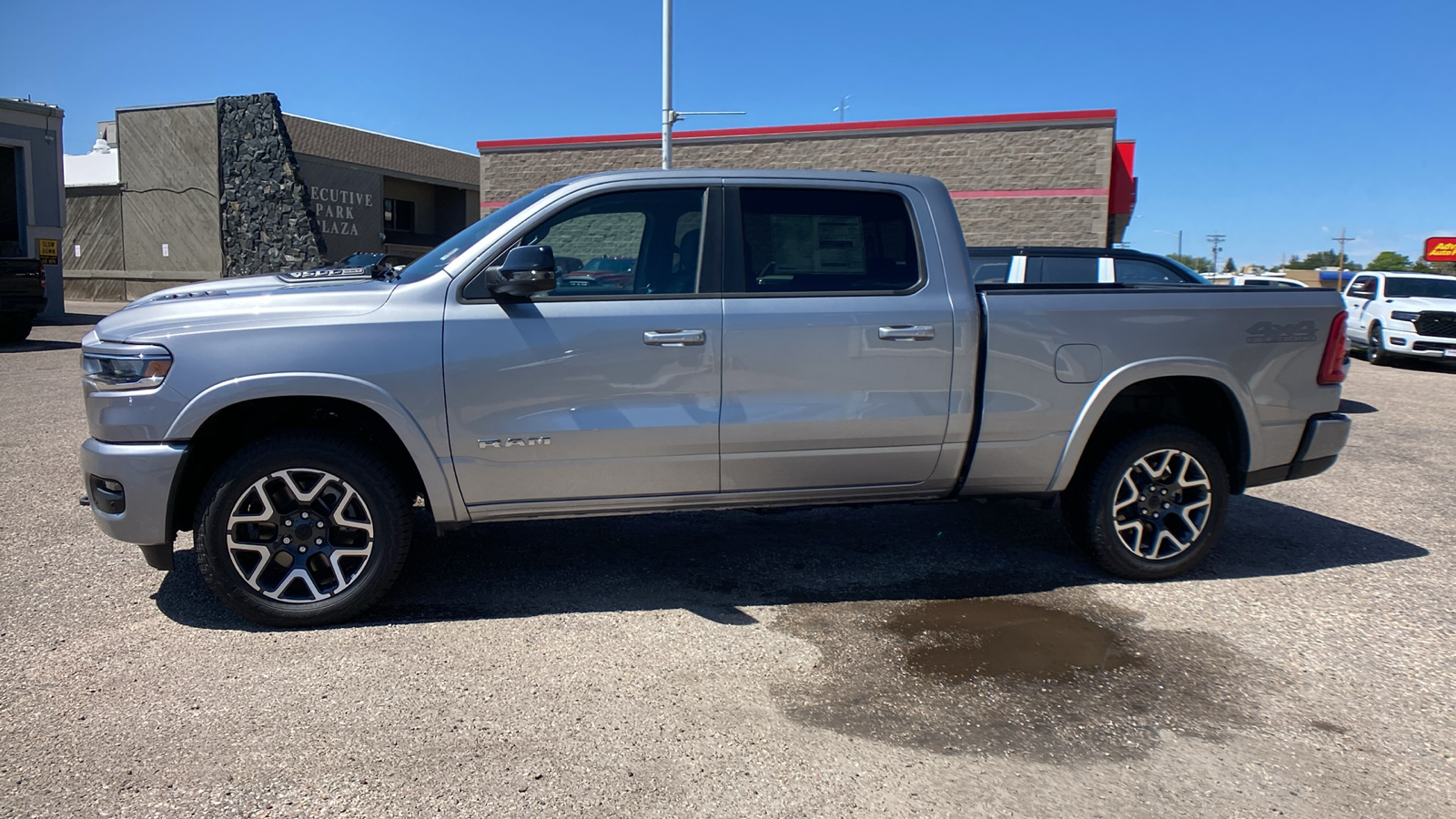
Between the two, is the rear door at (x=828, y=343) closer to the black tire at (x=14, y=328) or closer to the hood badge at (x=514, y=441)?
the hood badge at (x=514, y=441)

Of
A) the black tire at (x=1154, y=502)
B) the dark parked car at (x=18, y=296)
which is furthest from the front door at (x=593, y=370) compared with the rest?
the dark parked car at (x=18, y=296)

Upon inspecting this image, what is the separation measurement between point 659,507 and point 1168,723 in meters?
2.20

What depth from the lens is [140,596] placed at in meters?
4.41

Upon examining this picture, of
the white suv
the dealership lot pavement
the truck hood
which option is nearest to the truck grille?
the white suv

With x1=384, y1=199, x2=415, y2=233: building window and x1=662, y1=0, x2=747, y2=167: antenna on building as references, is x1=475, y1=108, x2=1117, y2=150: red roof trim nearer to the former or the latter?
x1=662, y1=0, x2=747, y2=167: antenna on building

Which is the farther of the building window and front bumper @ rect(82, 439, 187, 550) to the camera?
the building window

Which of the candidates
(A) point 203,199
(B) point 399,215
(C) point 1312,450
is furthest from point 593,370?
(B) point 399,215

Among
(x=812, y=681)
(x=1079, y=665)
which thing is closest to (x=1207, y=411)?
(x=1079, y=665)

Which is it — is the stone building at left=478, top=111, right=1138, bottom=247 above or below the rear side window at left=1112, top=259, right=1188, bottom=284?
above

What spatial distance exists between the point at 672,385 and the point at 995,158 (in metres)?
22.8

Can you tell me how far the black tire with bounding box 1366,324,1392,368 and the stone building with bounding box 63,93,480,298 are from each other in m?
28.4

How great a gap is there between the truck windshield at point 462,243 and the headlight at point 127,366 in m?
1.00

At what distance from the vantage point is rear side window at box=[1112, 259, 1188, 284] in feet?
31.6

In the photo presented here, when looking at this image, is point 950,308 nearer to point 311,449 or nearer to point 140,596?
point 311,449
